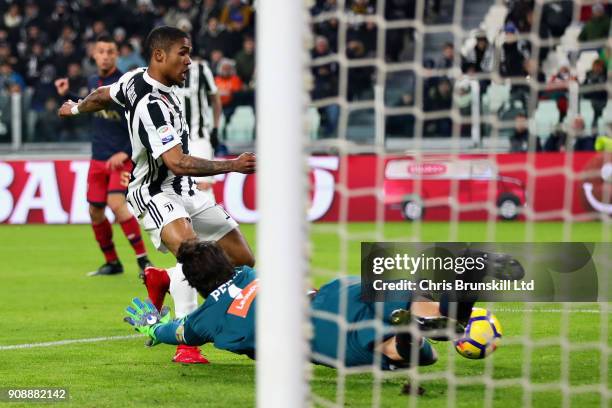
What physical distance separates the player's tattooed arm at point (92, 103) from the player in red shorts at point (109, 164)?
2.75 metres

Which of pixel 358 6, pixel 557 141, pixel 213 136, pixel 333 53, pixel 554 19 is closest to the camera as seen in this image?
pixel 554 19

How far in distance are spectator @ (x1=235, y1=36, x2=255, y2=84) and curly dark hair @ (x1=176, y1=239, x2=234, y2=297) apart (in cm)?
1242

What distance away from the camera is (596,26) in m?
10.7

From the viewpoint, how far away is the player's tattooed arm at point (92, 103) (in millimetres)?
6867

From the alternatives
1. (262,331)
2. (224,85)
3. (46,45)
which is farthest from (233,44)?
(262,331)

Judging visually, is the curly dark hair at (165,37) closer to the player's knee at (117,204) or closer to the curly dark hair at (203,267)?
the curly dark hair at (203,267)

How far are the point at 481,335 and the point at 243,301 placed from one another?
1.22 metres

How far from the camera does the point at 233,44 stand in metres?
19.0

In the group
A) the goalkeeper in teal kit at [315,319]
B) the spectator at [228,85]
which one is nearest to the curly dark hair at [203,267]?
the goalkeeper in teal kit at [315,319]

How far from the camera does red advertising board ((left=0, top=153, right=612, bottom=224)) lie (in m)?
15.5

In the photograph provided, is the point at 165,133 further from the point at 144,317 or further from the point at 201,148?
the point at 201,148

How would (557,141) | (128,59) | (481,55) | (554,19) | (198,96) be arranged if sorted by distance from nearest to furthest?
(554,19), (481,55), (198,96), (557,141), (128,59)

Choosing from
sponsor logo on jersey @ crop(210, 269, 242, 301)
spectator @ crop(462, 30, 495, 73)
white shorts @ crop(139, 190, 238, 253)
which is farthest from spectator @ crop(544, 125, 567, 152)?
sponsor logo on jersey @ crop(210, 269, 242, 301)

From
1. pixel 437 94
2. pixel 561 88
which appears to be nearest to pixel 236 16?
pixel 437 94
